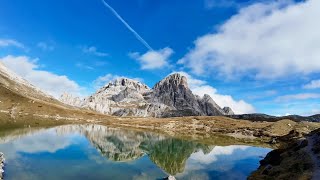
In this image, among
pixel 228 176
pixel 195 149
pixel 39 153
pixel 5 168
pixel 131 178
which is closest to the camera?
pixel 5 168

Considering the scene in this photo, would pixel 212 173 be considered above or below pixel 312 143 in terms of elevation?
below

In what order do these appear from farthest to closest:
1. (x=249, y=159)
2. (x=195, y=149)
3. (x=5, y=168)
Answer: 1. (x=195, y=149)
2. (x=249, y=159)
3. (x=5, y=168)


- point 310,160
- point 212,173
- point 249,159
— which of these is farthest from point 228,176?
point 249,159

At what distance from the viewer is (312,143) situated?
80.1 metres

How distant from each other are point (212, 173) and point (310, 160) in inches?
1050

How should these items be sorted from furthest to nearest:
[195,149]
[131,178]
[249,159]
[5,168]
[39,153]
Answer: [195,149] → [249,159] → [39,153] → [131,178] → [5,168]

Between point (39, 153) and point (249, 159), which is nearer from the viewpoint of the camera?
point (39, 153)

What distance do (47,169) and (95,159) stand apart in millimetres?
23907

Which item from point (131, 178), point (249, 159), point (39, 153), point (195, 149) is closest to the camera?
point (131, 178)

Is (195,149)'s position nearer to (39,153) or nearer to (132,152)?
(132,152)

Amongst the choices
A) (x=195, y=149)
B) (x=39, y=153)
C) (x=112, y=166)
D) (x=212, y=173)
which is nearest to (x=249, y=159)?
(x=195, y=149)

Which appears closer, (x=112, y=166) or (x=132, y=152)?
(x=112, y=166)

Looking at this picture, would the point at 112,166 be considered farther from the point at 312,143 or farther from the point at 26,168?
the point at 312,143

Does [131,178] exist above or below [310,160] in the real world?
below
